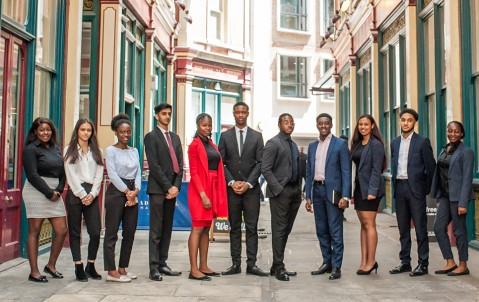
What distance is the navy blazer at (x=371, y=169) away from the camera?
270 inches

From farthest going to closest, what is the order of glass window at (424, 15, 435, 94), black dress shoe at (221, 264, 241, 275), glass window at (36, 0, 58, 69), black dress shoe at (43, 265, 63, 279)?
glass window at (424, 15, 435, 94), glass window at (36, 0, 58, 69), black dress shoe at (221, 264, 241, 275), black dress shoe at (43, 265, 63, 279)

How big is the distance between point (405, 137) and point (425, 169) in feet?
1.45

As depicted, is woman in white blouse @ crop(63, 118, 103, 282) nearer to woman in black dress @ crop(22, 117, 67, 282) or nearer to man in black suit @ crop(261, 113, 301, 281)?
woman in black dress @ crop(22, 117, 67, 282)

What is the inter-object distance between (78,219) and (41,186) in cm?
55

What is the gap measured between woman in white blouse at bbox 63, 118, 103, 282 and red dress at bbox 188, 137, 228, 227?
1.02 m

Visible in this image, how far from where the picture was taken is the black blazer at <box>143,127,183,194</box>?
6.64 metres

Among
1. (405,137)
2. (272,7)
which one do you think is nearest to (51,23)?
(405,137)

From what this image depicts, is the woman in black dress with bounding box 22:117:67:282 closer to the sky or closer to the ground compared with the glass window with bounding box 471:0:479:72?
closer to the ground

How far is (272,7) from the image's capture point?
2597 cm

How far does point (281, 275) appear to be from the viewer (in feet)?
21.9

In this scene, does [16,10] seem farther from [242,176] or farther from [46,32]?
[242,176]

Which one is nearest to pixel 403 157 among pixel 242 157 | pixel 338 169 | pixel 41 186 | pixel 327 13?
pixel 338 169

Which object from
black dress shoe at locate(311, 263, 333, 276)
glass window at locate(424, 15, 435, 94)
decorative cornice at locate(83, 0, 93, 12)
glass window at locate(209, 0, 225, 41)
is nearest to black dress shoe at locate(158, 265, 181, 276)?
black dress shoe at locate(311, 263, 333, 276)

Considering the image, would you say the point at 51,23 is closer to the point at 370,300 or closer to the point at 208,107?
the point at 370,300
